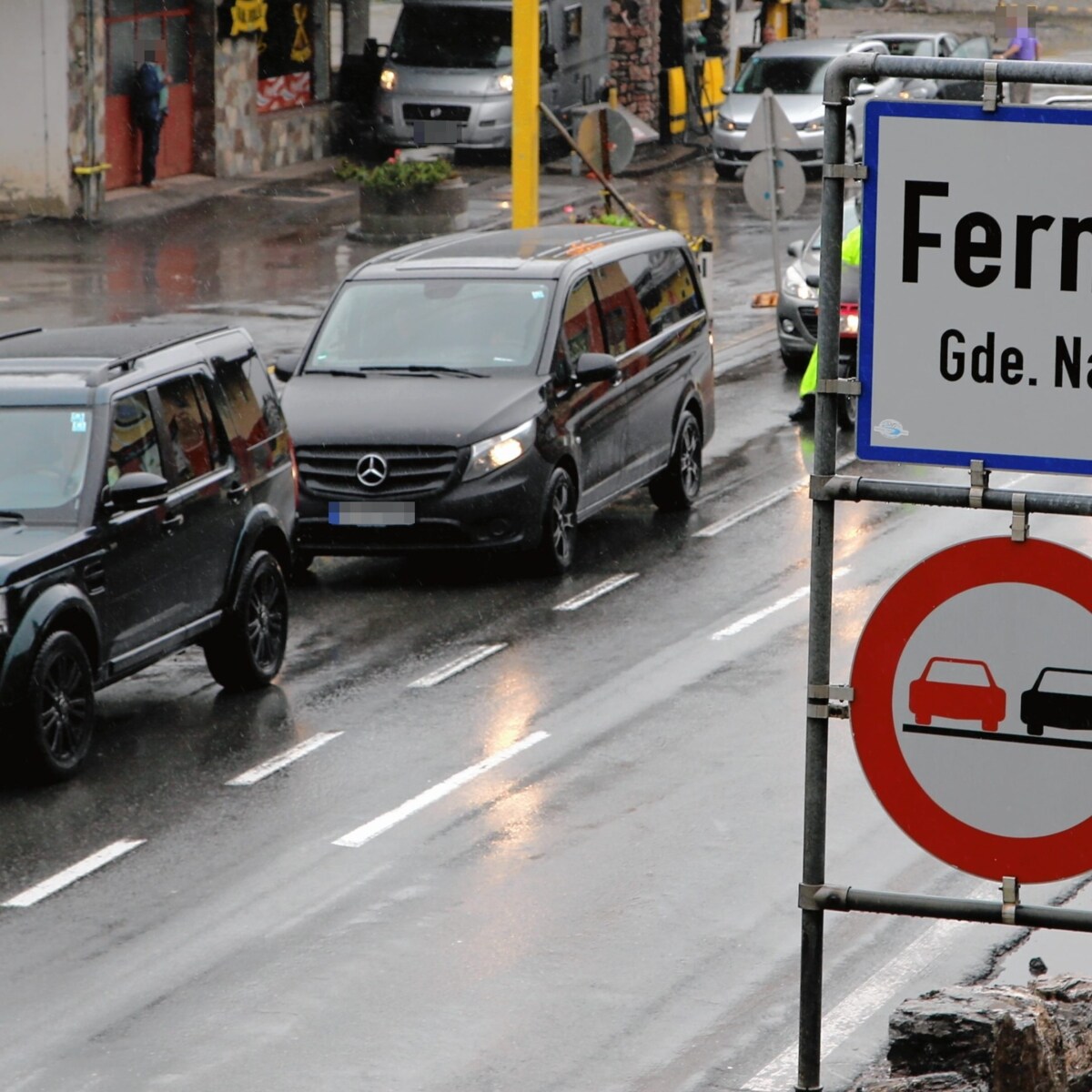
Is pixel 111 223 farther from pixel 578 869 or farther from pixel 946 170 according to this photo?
pixel 946 170

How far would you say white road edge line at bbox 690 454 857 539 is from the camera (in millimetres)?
16609

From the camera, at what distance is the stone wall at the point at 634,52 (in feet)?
143

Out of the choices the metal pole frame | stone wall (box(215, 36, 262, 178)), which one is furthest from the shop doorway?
the metal pole frame

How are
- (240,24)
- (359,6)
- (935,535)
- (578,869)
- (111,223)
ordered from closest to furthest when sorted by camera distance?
(578,869), (935,535), (111,223), (240,24), (359,6)

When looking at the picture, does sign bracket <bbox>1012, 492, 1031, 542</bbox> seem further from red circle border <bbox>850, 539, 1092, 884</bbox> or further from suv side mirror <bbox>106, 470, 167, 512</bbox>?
suv side mirror <bbox>106, 470, 167, 512</bbox>

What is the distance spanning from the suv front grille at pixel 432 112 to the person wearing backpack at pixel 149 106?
4820 millimetres

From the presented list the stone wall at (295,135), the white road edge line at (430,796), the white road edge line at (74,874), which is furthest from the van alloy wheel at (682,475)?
the stone wall at (295,135)

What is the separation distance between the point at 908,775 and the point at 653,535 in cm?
1183

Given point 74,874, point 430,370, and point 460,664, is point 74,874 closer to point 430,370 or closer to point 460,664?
point 460,664

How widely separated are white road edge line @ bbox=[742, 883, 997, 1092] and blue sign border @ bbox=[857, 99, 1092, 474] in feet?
9.85

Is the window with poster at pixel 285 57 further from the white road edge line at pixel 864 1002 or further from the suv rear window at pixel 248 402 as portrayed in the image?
the white road edge line at pixel 864 1002

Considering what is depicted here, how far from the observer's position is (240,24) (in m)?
35.3

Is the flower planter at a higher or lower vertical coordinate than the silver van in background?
lower

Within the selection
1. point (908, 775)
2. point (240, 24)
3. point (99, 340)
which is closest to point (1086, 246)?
point (908, 775)
